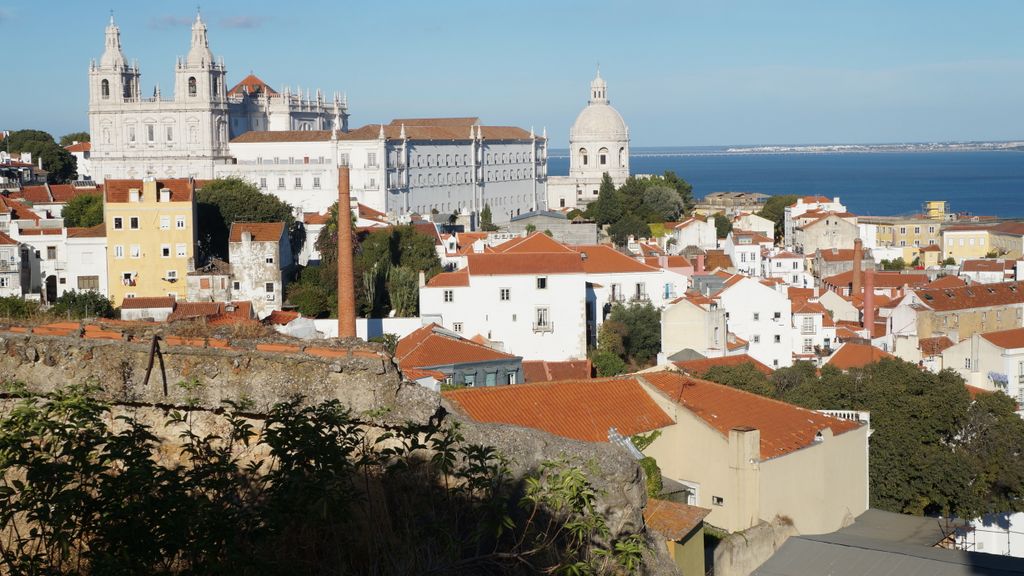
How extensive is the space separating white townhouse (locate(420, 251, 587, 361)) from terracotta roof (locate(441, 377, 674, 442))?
55.5 feet

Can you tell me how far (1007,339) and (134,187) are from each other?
23.5 m

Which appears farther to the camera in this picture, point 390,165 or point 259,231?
point 390,165

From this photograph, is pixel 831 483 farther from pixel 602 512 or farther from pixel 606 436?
pixel 602 512

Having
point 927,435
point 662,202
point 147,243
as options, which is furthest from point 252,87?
point 927,435

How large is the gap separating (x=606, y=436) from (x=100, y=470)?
8.46 meters

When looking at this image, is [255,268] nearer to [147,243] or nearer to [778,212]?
[147,243]

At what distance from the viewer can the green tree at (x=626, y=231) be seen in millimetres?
57500

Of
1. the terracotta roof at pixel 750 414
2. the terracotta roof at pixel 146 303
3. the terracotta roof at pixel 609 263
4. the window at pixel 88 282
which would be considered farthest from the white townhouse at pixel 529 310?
the terracotta roof at pixel 750 414

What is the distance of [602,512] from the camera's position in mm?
6535

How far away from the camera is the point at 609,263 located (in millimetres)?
38344

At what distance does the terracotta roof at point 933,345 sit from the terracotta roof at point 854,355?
2.46m

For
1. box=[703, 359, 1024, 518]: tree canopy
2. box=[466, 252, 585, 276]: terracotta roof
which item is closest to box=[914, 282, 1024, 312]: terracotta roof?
box=[466, 252, 585, 276]: terracotta roof

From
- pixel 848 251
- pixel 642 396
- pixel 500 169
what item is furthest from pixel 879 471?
pixel 500 169

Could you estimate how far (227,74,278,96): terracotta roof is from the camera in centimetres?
7910
